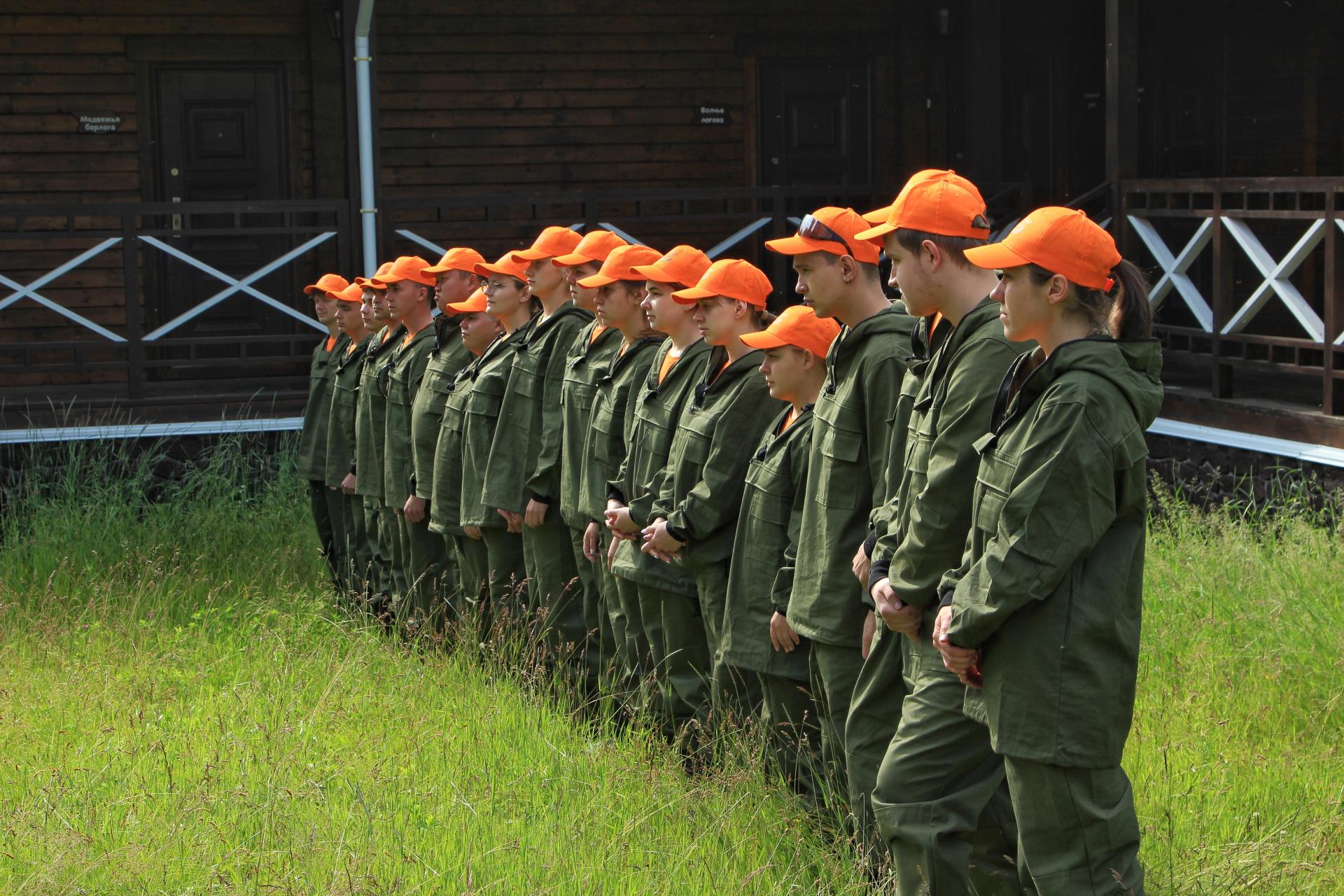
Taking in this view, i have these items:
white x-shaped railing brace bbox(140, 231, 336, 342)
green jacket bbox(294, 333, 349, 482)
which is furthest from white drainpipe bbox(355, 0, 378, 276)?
green jacket bbox(294, 333, 349, 482)

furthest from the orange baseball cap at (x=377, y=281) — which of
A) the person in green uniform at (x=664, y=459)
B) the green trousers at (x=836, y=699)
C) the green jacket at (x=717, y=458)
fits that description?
the green trousers at (x=836, y=699)

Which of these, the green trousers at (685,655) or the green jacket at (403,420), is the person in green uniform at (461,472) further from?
the green trousers at (685,655)

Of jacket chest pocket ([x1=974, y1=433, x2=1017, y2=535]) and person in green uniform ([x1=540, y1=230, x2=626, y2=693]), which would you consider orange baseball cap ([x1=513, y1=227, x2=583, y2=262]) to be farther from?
jacket chest pocket ([x1=974, y1=433, x2=1017, y2=535])

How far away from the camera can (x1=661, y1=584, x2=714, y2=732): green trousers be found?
5.88m

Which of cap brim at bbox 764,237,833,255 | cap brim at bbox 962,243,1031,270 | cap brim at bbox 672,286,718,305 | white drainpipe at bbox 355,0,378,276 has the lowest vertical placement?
cap brim at bbox 672,286,718,305

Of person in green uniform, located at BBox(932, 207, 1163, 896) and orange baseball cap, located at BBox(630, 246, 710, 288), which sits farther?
orange baseball cap, located at BBox(630, 246, 710, 288)

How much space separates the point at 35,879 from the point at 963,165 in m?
10.7

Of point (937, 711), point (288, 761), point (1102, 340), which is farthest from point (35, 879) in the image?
point (1102, 340)

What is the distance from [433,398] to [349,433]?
1541 mm

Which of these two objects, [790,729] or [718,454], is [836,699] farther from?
[718,454]

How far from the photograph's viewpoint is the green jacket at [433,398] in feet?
25.8

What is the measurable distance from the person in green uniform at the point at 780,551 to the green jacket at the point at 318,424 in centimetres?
493

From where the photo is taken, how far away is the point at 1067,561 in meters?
3.57

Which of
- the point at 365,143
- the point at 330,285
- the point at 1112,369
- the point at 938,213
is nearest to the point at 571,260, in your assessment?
the point at 938,213
